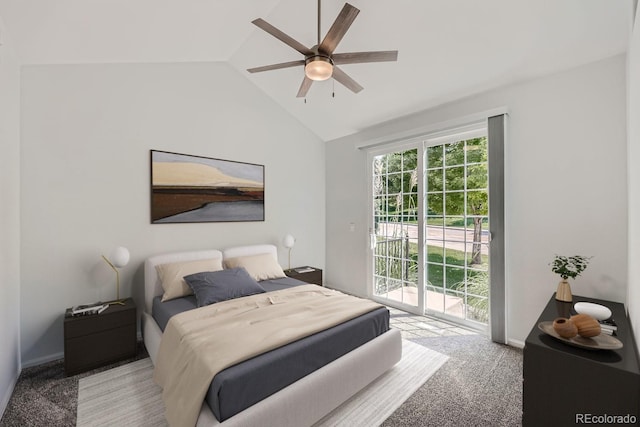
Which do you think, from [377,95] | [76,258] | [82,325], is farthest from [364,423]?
[377,95]

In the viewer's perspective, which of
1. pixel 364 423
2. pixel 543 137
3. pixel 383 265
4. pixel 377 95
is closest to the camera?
pixel 364 423

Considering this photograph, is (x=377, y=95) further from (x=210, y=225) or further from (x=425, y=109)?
(x=210, y=225)

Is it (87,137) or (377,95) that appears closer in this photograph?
(87,137)

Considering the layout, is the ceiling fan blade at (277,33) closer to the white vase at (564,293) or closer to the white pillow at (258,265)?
the white pillow at (258,265)

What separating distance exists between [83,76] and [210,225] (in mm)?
1897

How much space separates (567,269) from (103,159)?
14.2ft

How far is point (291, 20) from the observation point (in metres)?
2.64

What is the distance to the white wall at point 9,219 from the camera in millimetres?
1876

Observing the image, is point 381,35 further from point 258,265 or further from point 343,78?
point 258,265

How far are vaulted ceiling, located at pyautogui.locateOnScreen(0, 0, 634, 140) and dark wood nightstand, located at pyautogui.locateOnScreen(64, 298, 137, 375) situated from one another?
215 centimetres

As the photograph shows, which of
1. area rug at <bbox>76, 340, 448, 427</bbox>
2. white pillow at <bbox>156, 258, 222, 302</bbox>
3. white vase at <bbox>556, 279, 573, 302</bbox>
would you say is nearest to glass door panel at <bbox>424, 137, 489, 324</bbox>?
white vase at <bbox>556, 279, 573, 302</bbox>

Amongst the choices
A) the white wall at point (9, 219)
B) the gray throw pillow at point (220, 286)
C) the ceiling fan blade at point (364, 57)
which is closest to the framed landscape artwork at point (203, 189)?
the gray throw pillow at point (220, 286)

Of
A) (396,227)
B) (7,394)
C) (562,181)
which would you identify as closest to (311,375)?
(7,394)

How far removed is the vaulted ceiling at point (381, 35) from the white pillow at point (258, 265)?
7.67ft
